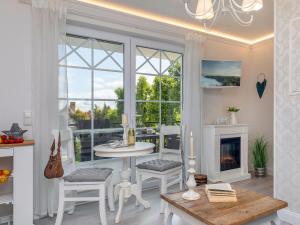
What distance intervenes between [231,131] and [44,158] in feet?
9.47

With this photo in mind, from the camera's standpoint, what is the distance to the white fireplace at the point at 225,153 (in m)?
3.74

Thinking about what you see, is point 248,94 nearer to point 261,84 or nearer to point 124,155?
point 261,84

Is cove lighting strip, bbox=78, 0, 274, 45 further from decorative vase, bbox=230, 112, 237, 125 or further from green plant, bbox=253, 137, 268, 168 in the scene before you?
green plant, bbox=253, 137, 268, 168

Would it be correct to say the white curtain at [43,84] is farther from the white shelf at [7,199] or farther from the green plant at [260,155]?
the green plant at [260,155]

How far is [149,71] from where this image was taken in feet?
11.7

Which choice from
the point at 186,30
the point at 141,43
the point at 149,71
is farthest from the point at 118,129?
the point at 186,30

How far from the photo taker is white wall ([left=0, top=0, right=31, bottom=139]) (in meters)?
2.46

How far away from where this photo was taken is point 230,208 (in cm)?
155

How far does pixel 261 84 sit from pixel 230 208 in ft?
11.6

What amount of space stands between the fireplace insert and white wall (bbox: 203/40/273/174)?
1.53 feet

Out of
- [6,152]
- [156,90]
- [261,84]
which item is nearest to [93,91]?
[156,90]

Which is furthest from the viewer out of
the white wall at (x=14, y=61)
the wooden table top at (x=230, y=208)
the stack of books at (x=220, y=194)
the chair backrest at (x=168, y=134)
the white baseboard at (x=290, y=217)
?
the chair backrest at (x=168, y=134)

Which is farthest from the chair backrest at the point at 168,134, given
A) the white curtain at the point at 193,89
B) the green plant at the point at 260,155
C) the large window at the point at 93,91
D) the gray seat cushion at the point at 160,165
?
the green plant at the point at 260,155

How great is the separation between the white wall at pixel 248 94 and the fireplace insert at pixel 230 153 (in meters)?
0.47
